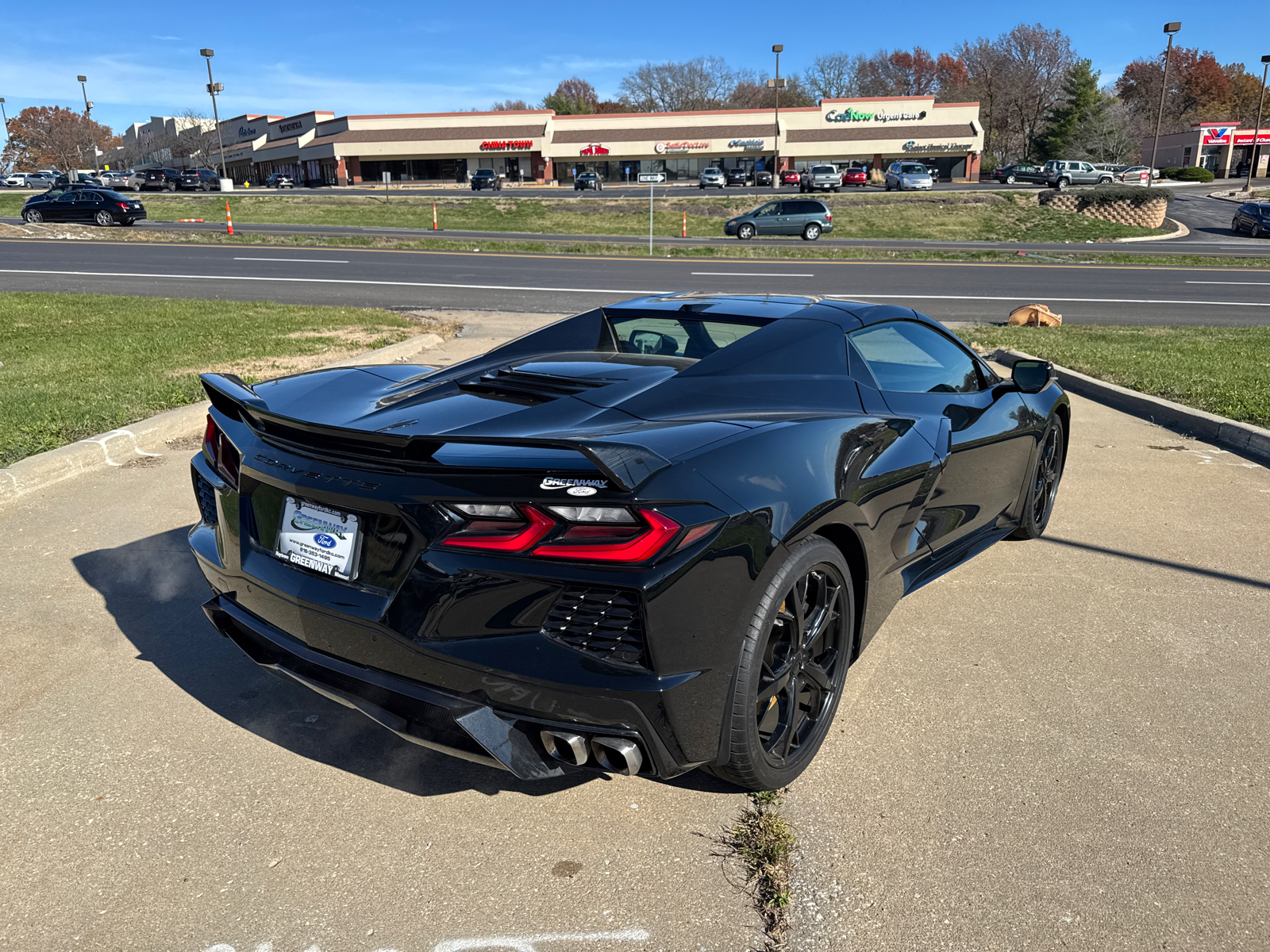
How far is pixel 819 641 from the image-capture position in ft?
9.82

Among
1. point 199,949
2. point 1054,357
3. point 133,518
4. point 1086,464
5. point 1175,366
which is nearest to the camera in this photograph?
point 199,949

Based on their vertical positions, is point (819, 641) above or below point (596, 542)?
below

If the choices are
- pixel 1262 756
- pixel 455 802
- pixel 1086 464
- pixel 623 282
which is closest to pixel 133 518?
pixel 455 802

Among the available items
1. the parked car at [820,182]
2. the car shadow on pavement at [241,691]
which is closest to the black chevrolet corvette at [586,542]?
the car shadow on pavement at [241,691]

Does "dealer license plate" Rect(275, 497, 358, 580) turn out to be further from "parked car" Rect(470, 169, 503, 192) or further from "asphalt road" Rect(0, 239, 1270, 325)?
"parked car" Rect(470, 169, 503, 192)

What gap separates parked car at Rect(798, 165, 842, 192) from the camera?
175 ft

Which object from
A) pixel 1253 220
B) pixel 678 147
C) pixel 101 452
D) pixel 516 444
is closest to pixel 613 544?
pixel 516 444

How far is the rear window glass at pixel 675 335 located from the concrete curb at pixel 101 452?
2.15 m

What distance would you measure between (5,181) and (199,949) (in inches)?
3728

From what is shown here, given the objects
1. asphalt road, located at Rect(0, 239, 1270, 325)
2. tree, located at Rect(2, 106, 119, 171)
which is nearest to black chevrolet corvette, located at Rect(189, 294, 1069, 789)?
asphalt road, located at Rect(0, 239, 1270, 325)

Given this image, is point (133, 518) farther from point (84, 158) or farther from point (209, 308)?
point (84, 158)

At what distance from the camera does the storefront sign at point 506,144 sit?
244ft

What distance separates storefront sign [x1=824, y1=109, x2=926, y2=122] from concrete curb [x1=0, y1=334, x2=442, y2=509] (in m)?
73.9

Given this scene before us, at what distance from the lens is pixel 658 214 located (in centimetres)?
4334
